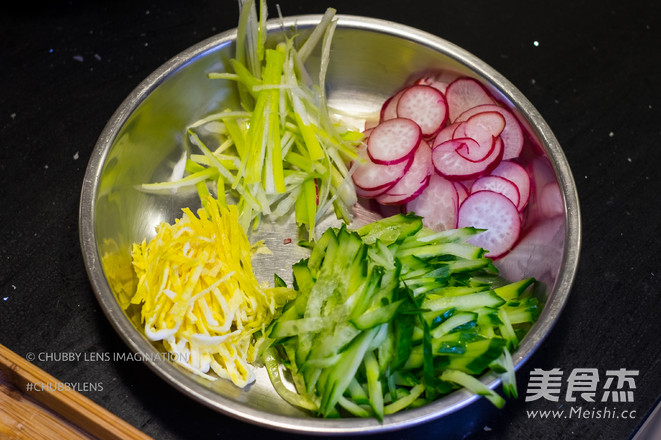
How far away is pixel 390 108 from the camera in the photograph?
6.03ft

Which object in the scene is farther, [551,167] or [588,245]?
[588,245]

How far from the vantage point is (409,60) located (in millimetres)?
1854

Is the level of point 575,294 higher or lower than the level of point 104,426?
higher

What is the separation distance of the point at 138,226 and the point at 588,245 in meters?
1.27

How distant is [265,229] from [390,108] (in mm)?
516

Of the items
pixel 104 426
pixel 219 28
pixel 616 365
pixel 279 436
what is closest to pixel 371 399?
pixel 279 436

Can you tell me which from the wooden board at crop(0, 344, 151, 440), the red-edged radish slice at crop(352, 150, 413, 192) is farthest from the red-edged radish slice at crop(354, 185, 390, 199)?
the wooden board at crop(0, 344, 151, 440)

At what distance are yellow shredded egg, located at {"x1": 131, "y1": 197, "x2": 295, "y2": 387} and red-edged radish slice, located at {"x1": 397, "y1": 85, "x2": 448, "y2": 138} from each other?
23.3 inches

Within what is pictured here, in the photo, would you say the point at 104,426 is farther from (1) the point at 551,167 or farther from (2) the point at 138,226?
(1) the point at 551,167

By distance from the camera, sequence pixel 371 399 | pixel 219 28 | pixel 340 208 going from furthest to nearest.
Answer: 1. pixel 219 28
2. pixel 340 208
3. pixel 371 399

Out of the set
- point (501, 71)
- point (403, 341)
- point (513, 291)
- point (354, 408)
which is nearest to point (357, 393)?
point (354, 408)

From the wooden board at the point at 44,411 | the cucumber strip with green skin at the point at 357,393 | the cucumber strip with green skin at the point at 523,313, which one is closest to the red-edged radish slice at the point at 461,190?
the cucumber strip with green skin at the point at 523,313

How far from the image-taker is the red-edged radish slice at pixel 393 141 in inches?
66.2

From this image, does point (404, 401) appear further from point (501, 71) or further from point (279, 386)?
point (501, 71)
